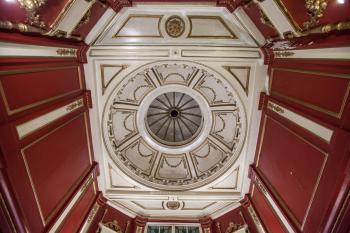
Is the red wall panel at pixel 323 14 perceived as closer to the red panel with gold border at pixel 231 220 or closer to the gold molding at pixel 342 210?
the gold molding at pixel 342 210

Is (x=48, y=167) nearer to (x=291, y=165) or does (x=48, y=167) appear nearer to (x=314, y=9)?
(x=291, y=165)

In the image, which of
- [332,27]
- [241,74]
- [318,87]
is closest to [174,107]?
[241,74]

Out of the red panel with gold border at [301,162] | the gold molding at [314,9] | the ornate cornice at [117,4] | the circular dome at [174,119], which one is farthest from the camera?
the circular dome at [174,119]

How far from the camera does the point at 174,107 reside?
29.2 feet

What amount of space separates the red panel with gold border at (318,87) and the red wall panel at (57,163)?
418cm

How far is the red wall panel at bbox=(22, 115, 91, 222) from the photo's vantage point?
4.66 m

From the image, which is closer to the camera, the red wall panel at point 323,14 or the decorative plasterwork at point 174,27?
the red wall panel at point 323,14

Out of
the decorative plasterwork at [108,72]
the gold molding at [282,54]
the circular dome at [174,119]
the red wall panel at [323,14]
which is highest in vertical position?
the red wall panel at [323,14]

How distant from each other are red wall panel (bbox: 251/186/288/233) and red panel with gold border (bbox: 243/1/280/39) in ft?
11.8

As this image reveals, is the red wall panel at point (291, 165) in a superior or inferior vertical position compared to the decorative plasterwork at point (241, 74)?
inferior

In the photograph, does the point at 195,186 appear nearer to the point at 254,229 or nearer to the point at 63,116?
the point at 254,229

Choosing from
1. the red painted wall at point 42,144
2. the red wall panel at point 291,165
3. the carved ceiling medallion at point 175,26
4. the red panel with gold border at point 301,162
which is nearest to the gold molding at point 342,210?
the red panel with gold border at point 301,162

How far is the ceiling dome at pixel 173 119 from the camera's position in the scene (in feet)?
24.9

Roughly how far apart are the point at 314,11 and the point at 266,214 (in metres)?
4.54
